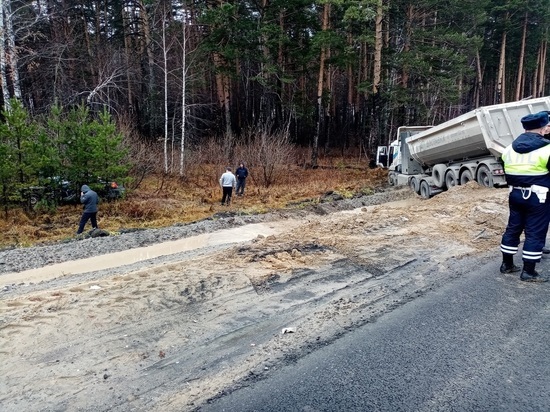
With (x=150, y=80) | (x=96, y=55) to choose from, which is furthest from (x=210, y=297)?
(x=96, y=55)

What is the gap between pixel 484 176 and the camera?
1261 centimetres

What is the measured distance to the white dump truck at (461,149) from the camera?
11.5 metres

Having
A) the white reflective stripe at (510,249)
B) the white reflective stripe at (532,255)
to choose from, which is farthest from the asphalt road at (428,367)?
the white reflective stripe at (510,249)

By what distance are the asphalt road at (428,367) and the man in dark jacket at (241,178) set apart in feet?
43.2

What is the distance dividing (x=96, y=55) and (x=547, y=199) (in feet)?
92.2

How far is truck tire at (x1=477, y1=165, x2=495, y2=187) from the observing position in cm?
1216

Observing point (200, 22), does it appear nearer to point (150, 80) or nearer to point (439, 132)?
point (150, 80)

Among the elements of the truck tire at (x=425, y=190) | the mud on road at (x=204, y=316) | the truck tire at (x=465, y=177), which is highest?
the truck tire at (x=465, y=177)

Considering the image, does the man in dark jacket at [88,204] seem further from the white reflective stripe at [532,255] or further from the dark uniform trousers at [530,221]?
the white reflective stripe at [532,255]

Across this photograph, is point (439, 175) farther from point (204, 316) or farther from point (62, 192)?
point (62, 192)

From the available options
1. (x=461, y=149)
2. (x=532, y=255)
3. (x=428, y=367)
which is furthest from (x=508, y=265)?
(x=461, y=149)

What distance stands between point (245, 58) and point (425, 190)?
15.3 metres

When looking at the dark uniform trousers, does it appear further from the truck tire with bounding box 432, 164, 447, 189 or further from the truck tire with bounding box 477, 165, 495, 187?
the truck tire with bounding box 432, 164, 447, 189

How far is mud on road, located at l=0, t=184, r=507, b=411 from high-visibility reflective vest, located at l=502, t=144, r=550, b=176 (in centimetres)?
142
